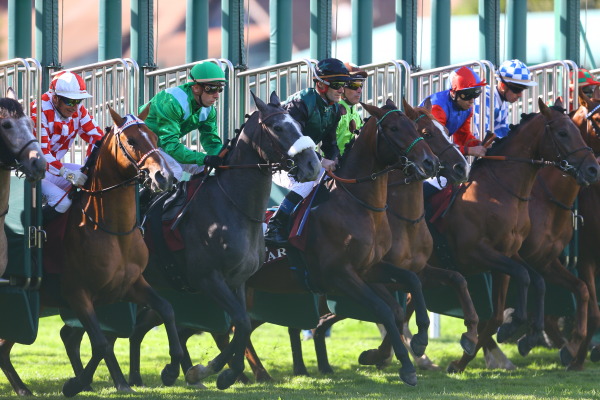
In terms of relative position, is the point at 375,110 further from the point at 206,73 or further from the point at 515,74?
the point at 515,74

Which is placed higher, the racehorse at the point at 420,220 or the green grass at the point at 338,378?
the racehorse at the point at 420,220

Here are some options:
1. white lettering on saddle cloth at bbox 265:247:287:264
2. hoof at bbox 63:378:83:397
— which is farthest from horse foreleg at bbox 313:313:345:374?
hoof at bbox 63:378:83:397

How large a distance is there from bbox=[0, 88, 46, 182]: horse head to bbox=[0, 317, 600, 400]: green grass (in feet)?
6.05

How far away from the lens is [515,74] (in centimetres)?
1091

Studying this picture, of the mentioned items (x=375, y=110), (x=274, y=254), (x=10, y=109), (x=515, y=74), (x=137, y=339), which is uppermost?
(x=515, y=74)

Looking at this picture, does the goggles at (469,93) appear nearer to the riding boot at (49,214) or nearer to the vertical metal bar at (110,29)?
the riding boot at (49,214)

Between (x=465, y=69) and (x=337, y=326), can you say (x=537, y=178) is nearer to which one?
(x=465, y=69)

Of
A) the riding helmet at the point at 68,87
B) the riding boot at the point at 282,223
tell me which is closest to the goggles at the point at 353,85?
the riding boot at the point at 282,223

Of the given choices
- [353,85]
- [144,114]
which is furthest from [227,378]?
[353,85]

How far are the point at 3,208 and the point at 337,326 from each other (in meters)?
8.70

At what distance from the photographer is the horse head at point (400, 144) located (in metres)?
9.09

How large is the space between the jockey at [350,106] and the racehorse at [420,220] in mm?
386

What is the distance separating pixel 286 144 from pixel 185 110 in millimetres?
990

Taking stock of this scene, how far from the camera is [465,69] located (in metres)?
10.4
